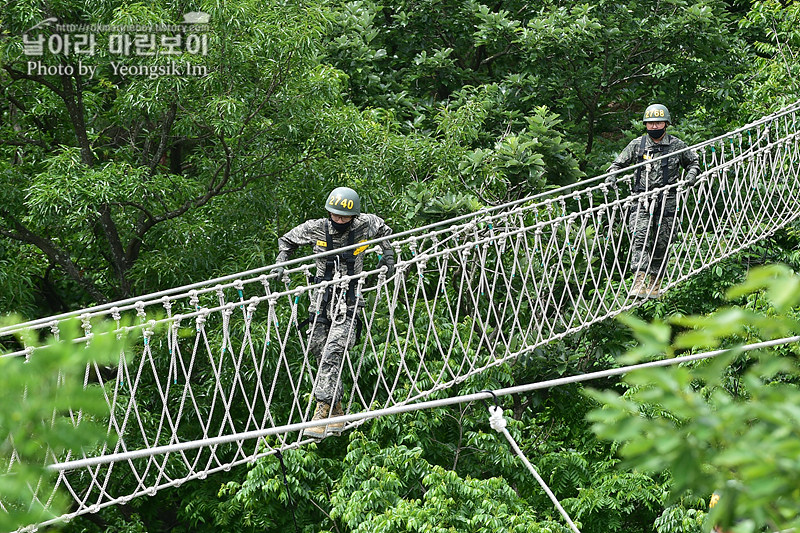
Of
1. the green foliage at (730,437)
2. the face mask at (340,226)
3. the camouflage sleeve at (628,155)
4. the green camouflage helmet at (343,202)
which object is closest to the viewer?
the green foliage at (730,437)

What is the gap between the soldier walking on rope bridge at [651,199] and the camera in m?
5.80

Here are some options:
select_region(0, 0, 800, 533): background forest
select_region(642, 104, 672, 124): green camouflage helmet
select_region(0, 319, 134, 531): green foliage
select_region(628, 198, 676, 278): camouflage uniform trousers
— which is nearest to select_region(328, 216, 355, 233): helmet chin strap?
select_region(0, 0, 800, 533): background forest

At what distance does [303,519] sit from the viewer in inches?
274

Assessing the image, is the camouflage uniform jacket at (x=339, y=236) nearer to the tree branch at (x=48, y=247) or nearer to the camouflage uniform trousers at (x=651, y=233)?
the camouflage uniform trousers at (x=651, y=233)

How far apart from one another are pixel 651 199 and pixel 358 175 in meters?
2.02

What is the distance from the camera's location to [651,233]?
235 inches

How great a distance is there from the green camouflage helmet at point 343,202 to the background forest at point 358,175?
5.48 ft

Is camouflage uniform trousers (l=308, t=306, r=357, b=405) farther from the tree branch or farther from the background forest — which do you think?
the tree branch

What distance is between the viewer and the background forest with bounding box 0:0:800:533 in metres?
6.35

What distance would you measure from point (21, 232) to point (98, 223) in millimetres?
521

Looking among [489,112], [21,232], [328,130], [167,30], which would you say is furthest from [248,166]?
[489,112]

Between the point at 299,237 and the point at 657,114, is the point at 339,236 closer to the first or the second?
the point at 299,237

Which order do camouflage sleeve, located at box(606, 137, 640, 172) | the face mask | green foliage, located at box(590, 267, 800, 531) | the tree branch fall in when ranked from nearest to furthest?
green foliage, located at box(590, 267, 800, 531) < the face mask < camouflage sleeve, located at box(606, 137, 640, 172) < the tree branch

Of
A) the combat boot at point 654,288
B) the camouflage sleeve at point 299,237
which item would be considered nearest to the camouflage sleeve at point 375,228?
the camouflage sleeve at point 299,237
